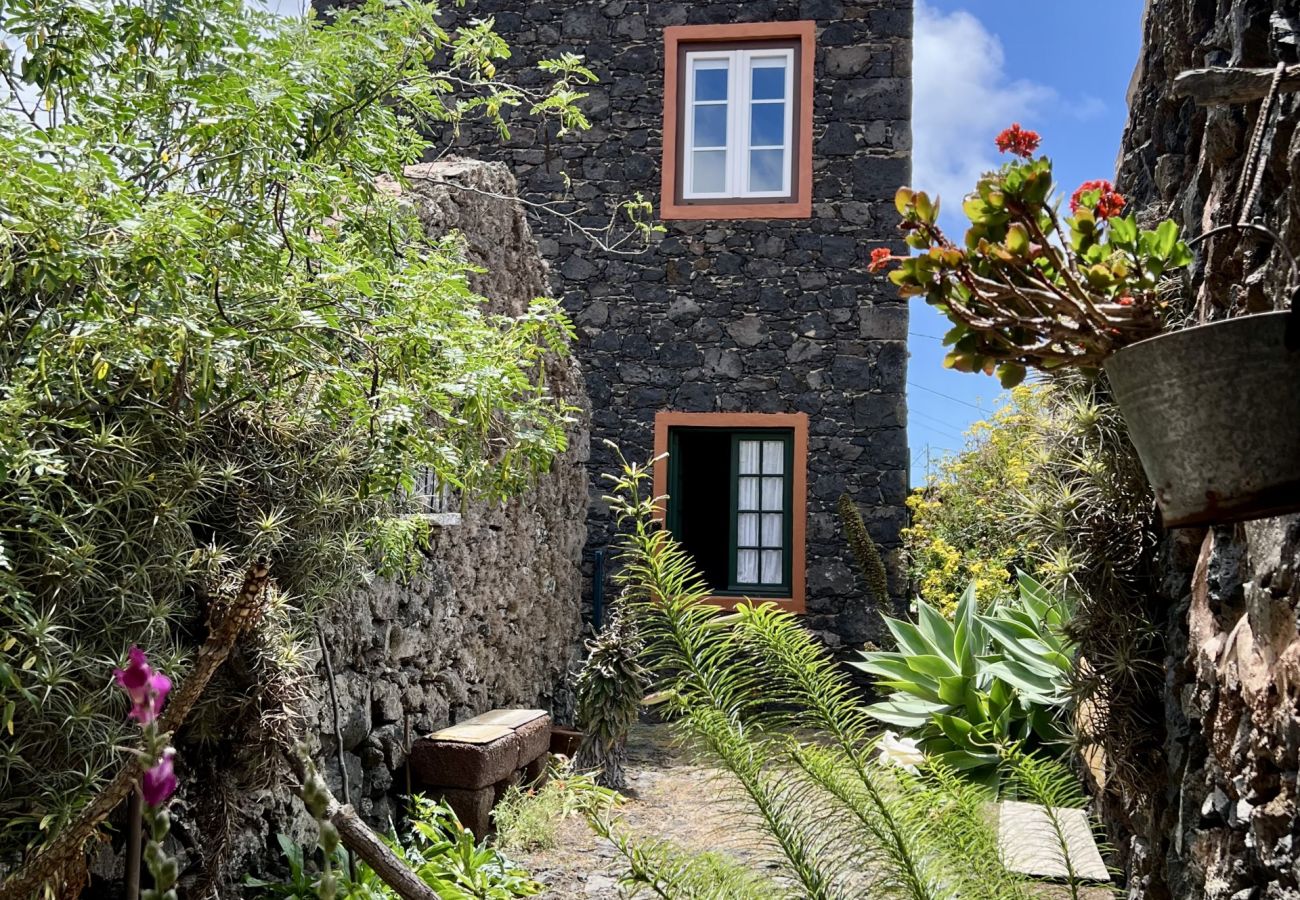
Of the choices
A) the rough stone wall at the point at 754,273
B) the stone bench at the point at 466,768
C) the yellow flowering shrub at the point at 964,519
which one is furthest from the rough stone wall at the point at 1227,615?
the rough stone wall at the point at 754,273

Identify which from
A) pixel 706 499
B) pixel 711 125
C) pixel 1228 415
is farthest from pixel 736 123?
pixel 1228 415

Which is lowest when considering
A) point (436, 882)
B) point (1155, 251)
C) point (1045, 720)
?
point (436, 882)

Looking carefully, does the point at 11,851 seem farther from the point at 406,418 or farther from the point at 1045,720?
the point at 1045,720

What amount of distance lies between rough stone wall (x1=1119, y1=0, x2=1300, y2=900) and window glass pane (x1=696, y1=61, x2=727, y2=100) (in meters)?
5.87

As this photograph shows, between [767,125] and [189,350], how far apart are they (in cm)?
672

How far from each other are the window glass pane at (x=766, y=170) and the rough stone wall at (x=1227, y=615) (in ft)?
18.3

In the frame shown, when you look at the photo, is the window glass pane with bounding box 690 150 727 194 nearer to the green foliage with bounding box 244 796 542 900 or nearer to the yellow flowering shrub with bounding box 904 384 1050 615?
the yellow flowering shrub with bounding box 904 384 1050 615

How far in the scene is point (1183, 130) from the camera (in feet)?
8.89

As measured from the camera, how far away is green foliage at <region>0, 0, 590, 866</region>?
2.33 m

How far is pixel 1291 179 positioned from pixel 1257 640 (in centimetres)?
78

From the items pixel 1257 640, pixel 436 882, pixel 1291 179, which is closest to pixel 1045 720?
pixel 436 882

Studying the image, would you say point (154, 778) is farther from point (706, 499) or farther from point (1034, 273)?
point (706, 499)

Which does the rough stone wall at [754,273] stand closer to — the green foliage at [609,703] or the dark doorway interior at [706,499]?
the dark doorway interior at [706,499]

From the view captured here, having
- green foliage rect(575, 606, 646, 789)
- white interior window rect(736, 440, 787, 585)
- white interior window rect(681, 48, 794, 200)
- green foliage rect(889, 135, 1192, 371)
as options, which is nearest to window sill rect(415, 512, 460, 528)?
green foliage rect(575, 606, 646, 789)
